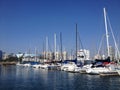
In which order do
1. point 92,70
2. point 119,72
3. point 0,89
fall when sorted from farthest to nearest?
point 92,70 < point 119,72 < point 0,89

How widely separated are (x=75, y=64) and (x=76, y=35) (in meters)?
9.74

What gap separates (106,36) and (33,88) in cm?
3535

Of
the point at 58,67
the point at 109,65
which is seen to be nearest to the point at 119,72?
the point at 109,65

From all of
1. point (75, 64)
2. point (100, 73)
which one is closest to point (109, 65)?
point (100, 73)

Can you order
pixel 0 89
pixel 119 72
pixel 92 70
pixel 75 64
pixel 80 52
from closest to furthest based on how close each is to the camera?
pixel 0 89, pixel 119 72, pixel 92 70, pixel 75 64, pixel 80 52

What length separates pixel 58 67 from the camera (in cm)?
9375

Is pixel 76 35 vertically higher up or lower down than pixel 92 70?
higher up

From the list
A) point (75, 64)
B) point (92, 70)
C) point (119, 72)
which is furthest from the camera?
point (75, 64)

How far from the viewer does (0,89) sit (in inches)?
1519

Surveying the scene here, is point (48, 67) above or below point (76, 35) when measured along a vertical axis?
below

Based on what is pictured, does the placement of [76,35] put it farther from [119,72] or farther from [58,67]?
[119,72]

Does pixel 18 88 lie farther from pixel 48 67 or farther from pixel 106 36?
pixel 48 67

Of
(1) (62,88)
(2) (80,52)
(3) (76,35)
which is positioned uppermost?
(3) (76,35)

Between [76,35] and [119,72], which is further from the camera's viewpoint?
[76,35]
